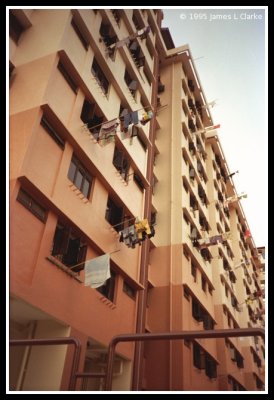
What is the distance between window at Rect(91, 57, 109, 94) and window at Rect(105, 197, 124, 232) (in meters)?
4.39

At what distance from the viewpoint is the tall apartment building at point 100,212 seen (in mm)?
8820

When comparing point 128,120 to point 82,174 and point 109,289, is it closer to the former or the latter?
point 82,174

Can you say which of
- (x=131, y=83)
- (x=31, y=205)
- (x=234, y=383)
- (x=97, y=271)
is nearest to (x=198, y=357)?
(x=234, y=383)

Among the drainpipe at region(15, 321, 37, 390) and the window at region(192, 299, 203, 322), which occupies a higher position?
the window at region(192, 299, 203, 322)

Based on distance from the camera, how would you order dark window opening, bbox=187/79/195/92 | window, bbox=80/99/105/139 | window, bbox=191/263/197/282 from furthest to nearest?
1. dark window opening, bbox=187/79/195/92
2. window, bbox=191/263/197/282
3. window, bbox=80/99/105/139

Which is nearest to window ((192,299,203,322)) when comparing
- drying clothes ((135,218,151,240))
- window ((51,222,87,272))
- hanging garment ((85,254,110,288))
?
drying clothes ((135,218,151,240))

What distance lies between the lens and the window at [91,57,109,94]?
45.2ft

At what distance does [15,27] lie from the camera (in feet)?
38.8

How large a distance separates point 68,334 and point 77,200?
12.4ft

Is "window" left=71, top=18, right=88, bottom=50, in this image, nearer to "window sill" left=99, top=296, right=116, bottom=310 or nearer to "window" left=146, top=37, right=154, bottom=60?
"window" left=146, top=37, right=154, bottom=60

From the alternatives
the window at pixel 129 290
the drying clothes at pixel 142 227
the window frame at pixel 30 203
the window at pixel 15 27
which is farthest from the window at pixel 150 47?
the window frame at pixel 30 203

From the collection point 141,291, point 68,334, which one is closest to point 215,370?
point 141,291

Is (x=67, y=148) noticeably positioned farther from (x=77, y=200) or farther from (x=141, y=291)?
(x=141, y=291)

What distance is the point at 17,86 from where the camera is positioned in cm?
1044
